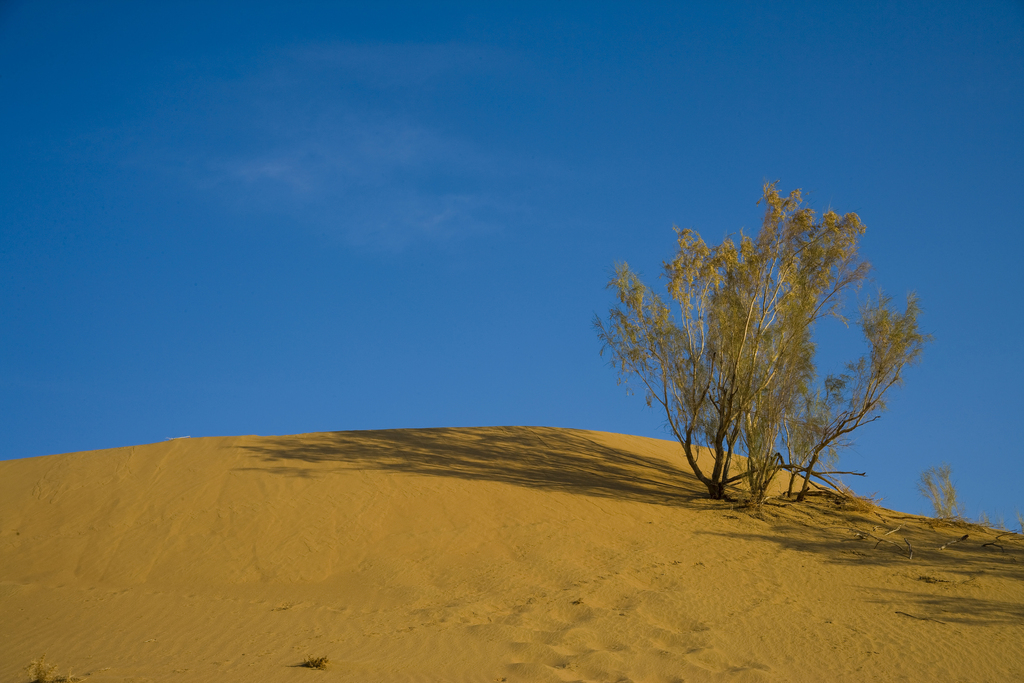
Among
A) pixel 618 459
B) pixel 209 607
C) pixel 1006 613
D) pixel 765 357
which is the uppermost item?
pixel 765 357

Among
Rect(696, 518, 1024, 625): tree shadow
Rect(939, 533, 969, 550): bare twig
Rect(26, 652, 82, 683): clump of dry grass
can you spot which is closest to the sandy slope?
Rect(696, 518, 1024, 625): tree shadow

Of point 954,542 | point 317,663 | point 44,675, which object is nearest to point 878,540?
point 954,542

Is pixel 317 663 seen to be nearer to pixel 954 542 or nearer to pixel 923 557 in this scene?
pixel 923 557

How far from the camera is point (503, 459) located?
664 inches

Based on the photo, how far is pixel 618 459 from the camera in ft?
57.6

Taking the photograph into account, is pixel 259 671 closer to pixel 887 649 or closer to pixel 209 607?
pixel 209 607

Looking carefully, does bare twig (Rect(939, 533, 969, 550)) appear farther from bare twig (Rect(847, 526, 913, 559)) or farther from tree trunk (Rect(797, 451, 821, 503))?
tree trunk (Rect(797, 451, 821, 503))

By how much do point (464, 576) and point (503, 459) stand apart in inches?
209

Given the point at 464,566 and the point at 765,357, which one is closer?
the point at 464,566

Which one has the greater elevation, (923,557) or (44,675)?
(923,557)

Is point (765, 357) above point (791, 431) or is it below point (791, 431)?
above

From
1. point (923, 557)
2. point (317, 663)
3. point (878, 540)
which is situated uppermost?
point (878, 540)

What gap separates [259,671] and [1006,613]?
10445 millimetres

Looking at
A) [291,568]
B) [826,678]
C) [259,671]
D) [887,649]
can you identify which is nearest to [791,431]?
[887,649]
